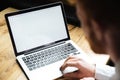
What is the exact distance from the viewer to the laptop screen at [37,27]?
1.29 metres

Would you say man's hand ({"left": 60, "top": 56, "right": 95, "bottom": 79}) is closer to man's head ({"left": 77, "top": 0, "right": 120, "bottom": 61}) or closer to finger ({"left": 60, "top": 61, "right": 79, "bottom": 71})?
finger ({"left": 60, "top": 61, "right": 79, "bottom": 71})

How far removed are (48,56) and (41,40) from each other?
4.7 inches

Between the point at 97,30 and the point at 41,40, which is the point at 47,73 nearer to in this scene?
the point at 41,40

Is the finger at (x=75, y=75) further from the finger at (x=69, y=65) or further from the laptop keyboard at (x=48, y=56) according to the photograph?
the laptop keyboard at (x=48, y=56)

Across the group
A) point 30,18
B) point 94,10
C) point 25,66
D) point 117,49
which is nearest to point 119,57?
point 117,49

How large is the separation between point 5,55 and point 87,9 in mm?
808

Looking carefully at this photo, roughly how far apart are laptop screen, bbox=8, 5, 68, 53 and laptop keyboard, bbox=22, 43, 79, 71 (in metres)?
0.05

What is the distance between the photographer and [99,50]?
79cm

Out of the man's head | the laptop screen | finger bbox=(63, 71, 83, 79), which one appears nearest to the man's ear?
the man's head

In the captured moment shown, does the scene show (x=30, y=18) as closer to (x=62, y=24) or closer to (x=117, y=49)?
(x=62, y=24)

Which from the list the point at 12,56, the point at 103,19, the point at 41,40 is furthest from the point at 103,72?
the point at 103,19

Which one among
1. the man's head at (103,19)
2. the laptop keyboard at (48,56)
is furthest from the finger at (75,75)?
the man's head at (103,19)

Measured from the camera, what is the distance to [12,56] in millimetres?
1317

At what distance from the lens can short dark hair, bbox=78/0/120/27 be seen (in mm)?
598
